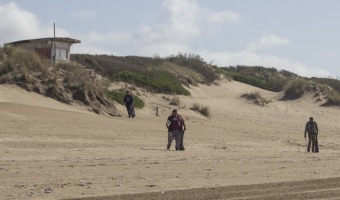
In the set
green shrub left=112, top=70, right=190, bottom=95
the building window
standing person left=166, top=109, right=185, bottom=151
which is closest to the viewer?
standing person left=166, top=109, right=185, bottom=151

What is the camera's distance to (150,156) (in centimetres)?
2053

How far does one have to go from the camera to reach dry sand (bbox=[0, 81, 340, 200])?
1377 centimetres

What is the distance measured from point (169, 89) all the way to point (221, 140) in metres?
15.5

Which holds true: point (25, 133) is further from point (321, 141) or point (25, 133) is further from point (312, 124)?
→ point (321, 141)

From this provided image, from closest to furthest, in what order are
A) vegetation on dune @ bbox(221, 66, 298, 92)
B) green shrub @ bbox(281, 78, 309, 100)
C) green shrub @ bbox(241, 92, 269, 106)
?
green shrub @ bbox(241, 92, 269, 106)
green shrub @ bbox(281, 78, 309, 100)
vegetation on dune @ bbox(221, 66, 298, 92)

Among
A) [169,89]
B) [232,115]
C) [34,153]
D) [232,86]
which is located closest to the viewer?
[34,153]

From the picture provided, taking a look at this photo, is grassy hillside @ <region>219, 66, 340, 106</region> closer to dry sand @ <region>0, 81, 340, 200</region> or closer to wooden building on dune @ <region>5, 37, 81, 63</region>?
dry sand @ <region>0, 81, 340, 200</region>

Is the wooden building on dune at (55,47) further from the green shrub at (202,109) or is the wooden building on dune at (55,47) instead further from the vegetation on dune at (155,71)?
the green shrub at (202,109)

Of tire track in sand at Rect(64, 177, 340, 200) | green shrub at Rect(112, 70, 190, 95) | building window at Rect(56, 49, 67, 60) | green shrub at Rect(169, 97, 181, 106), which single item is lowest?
tire track in sand at Rect(64, 177, 340, 200)

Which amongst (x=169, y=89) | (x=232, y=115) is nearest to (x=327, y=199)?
(x=232, y=115)

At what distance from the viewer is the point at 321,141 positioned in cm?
3294

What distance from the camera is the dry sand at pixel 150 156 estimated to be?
13.8 metres

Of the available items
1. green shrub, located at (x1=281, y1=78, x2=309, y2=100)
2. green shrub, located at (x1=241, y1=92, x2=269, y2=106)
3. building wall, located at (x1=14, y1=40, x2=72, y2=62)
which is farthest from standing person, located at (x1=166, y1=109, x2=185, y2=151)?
green shrub, located at (x1=281, y1=78, x2=309, y2=100)

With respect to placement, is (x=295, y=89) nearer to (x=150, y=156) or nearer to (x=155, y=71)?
(x=155, y=71)
